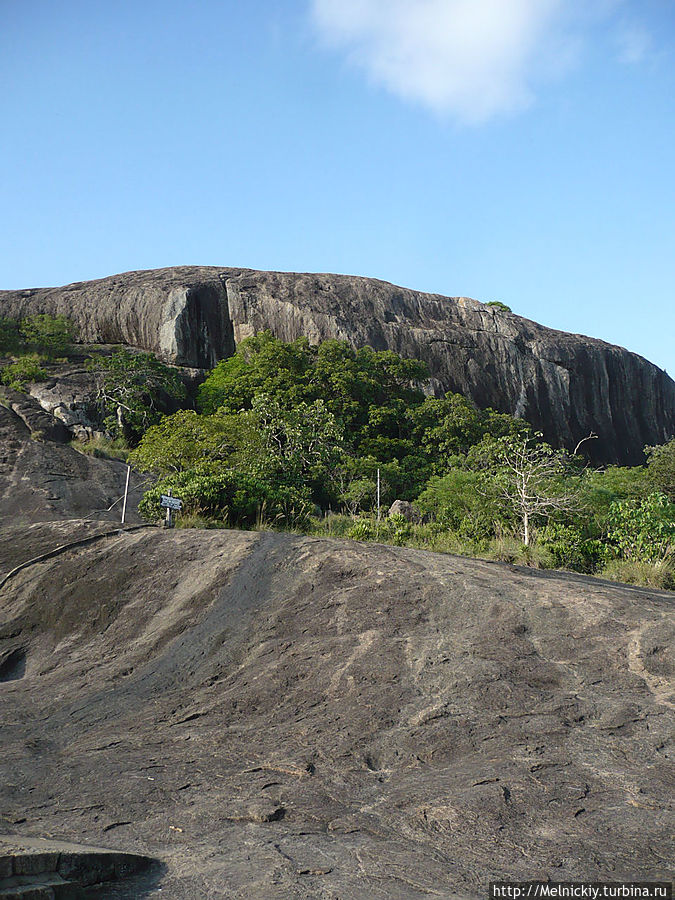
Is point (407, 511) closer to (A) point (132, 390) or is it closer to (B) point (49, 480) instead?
(B) point (49, 480)

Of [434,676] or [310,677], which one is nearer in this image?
[434,676]

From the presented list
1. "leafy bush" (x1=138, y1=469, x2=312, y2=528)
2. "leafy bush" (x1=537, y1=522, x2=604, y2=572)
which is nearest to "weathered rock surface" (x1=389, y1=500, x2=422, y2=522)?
"leafy bush" (x1=138, y1=469, x2=312, y2=528)

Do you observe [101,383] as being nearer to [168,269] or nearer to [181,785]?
[168,269]

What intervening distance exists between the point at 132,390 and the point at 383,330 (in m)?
17.9

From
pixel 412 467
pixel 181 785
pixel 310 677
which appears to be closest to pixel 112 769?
pixel 181 785

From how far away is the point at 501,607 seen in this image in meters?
8.84

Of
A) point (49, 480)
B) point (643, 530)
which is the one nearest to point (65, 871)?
point (643, 530)

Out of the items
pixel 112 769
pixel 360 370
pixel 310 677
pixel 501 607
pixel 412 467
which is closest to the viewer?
pixel 112 769

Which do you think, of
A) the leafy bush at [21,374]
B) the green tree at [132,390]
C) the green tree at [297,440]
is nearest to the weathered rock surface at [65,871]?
the green tree at [297,440]

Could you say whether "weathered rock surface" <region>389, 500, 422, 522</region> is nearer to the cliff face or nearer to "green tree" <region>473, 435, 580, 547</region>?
"green tree" <region>473, 435, 580, 547</region>

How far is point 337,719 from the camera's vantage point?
714 cm

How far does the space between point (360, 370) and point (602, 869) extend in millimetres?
35909

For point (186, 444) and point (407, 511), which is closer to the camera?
point (186, 444)

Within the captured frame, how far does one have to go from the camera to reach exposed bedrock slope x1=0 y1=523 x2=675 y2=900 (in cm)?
450
